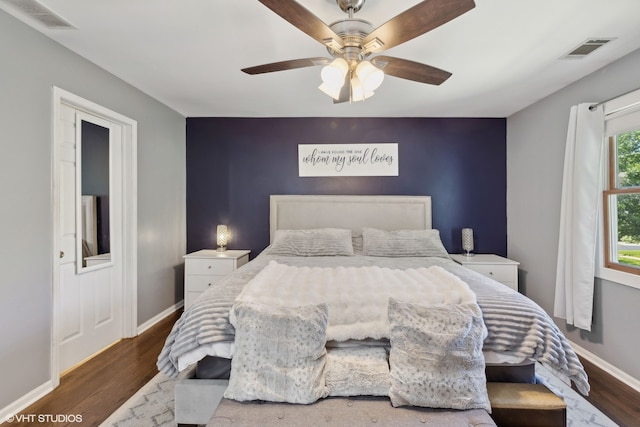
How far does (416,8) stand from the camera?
1.33 metres

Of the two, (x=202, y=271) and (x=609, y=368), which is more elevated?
(x=202, y=271)

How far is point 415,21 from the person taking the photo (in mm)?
1415

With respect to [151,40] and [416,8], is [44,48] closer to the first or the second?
[151,40]

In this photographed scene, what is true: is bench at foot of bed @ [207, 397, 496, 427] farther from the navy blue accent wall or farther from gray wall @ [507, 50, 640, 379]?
the navy blue accent wall

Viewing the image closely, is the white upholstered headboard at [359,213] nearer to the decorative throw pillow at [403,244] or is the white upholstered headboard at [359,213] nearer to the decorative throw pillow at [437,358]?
the decorative throw pillow at [403,244]

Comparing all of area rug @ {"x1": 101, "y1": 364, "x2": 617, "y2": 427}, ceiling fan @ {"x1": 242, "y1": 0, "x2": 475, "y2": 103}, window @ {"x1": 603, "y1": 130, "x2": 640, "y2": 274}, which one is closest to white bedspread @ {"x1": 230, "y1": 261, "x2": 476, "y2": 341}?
area rug @ {"x1": 101, "y1": 364, "x2": 617, "y2": 427}

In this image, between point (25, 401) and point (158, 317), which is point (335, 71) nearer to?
point (25, 401)

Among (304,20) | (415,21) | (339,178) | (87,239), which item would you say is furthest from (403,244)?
(87,239)

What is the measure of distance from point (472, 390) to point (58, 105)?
3073 millimetres

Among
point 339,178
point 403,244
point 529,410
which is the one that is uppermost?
point 339,178

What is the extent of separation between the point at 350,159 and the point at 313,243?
128cm

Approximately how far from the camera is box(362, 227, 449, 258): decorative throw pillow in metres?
3.23

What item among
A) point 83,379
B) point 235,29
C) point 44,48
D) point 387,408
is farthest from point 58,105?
A: point 387,408

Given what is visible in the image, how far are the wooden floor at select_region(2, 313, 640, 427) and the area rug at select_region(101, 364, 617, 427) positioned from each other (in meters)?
0.06
